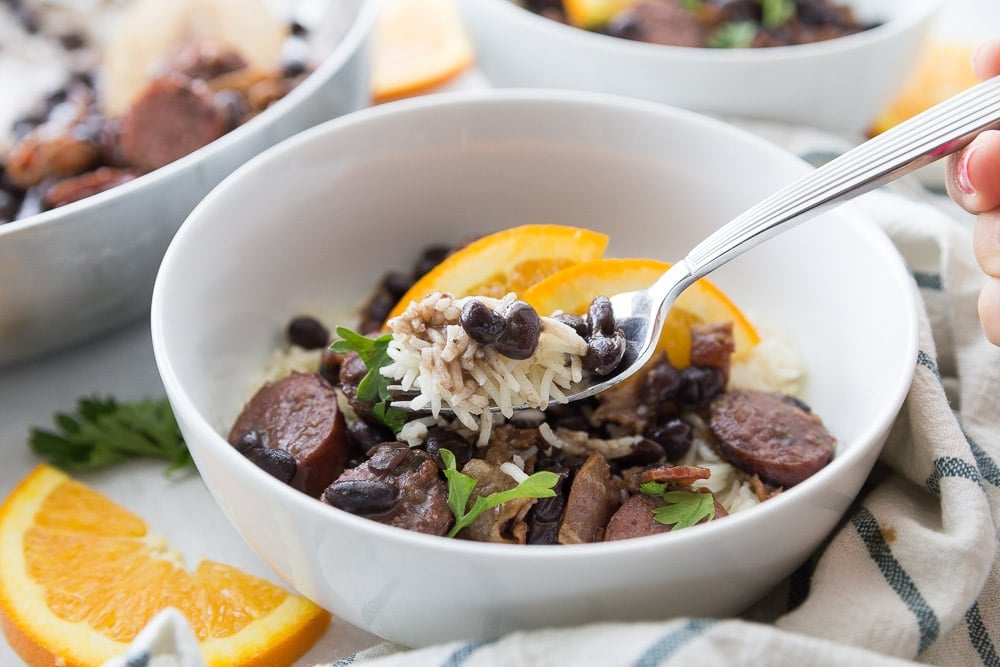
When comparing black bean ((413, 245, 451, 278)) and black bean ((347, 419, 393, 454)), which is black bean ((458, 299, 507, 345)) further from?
black bean ((413, 245, 451, 278))

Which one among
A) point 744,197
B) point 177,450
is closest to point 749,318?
point 744,197

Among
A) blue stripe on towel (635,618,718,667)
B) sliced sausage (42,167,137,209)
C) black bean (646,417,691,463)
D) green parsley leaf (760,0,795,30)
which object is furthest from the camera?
green parsley leaf (760,0,795,30)

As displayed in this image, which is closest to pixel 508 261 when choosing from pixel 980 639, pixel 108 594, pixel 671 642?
pixel 671 642

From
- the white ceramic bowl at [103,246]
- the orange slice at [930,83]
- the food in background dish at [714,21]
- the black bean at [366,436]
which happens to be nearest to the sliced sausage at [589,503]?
the black bean at [366,436]

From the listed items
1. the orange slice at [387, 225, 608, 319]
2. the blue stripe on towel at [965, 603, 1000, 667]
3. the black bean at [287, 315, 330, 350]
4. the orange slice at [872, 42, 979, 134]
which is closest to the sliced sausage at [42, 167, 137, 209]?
the black bean at [287, 315, 330, 350]

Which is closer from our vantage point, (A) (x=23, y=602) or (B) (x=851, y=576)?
(B) (x=851, y=576)

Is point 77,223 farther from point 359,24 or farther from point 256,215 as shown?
point 359,24

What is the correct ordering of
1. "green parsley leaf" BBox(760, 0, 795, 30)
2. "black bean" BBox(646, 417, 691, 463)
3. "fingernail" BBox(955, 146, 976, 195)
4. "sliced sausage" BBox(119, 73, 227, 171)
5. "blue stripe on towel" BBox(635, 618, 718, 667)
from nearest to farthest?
"blue stripe on towel" BBox(635, 618, 718, 667), "fingernail" BBox(955, 146, 976, 195), "black bean" BBox(646, 417, 691, 463), "sliced sausage" BBox(119, 73, 227, 171), "green parsley leaf" BBox(760, 0, 795, 30)
